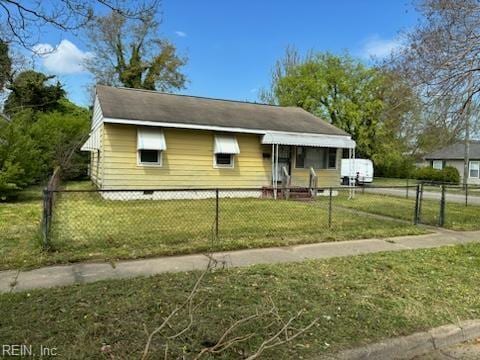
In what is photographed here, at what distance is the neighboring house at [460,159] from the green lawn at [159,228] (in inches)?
1251

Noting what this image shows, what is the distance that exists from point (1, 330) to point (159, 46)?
36990 millimetres

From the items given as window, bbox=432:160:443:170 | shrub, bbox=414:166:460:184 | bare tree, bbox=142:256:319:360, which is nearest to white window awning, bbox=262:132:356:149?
bare tree, bbox=142:256:319:360

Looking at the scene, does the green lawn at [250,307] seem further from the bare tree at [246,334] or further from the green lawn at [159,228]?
the green lawn at [159,228]

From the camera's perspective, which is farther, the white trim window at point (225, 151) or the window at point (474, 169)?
the window at point (474, 169)

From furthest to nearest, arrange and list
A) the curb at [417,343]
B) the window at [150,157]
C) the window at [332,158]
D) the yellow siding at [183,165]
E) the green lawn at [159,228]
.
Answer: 1. the window at [332,158]
2. the window at [150,157]
3. the yellow siding at [183,165]
4. the green lawn at [159,228]
5. the curb at [417,343]

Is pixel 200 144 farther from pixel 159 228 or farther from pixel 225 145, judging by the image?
pixel 159 228

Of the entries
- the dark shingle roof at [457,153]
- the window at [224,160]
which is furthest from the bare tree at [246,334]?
the dark shingle roof at [457,153]

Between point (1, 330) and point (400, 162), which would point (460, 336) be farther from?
point (400, 162)

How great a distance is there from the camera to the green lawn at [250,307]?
10.6 feet

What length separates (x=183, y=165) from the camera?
1467 centimetres

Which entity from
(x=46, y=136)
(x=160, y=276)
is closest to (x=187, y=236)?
(x=160, y=276)

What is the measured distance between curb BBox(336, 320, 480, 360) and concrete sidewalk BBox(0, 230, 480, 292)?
8.38 ft

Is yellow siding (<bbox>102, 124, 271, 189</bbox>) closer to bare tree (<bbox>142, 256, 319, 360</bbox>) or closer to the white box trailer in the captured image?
bare tree (<bbox>142, 256, 319, 360</bbox>)

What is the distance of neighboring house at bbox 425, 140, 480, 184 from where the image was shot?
3766 cm
